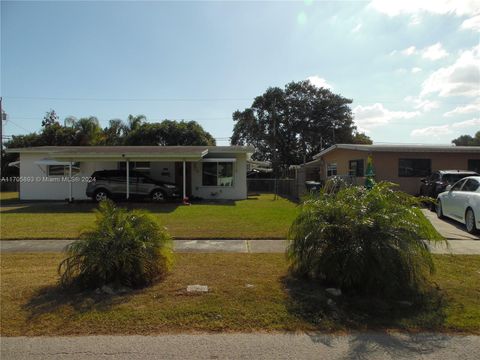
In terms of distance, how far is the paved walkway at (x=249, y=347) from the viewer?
3.78 metres

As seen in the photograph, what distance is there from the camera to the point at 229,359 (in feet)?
12.2

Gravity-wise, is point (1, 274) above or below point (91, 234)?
below

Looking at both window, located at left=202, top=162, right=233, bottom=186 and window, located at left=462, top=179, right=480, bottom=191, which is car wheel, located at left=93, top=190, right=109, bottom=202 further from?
window, located at left=462, top=179, right=480, bottom=191

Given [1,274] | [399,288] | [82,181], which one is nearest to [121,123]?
[82,181]

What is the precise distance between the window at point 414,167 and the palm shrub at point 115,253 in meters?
17.7

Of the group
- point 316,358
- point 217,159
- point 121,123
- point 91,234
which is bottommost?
point 316,358

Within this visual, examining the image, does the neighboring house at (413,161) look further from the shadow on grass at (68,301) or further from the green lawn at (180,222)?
the shadow on grass at (68,301)

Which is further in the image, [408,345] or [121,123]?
[121,123]

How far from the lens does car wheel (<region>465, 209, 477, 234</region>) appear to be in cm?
1077

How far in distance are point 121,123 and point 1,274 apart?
3982cm

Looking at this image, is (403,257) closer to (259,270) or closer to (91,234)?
(259,270)

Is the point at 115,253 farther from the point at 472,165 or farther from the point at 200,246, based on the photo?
the point at 472,165

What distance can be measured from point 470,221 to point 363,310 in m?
7.73

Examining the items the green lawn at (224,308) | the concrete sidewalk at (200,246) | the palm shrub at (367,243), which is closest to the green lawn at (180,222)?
the concrete sidewalk at (200,246)
